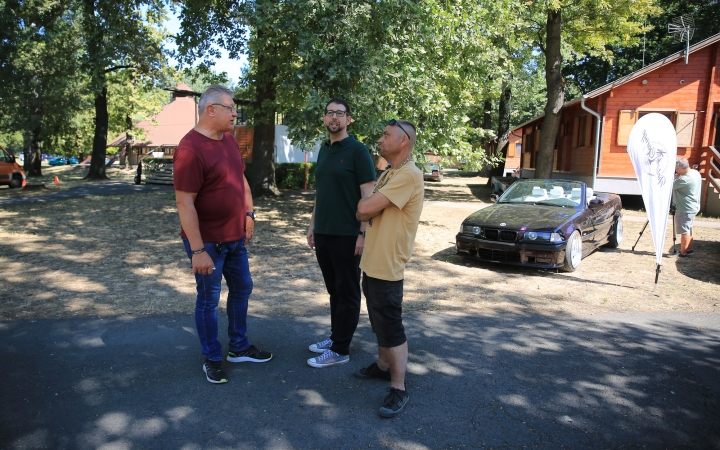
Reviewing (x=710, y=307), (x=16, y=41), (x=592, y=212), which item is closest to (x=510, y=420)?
(x=710, y=307)

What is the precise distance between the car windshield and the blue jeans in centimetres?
632

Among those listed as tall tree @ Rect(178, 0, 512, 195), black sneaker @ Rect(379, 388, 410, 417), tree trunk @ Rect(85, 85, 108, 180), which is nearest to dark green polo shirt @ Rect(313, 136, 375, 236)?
black sneaker @ Rect(379, 388, 410, 417)

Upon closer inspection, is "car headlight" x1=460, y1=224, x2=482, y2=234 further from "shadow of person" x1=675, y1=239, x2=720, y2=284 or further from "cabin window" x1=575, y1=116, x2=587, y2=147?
"cabin window" x1=575, y1=116, x2=587, y2=147

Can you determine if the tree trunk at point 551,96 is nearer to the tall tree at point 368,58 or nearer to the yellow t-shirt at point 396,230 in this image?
the tall tree at point 368,58

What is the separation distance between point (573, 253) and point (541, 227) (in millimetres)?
701

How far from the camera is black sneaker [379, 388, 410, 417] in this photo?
3.18 m

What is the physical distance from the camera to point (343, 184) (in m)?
3.88

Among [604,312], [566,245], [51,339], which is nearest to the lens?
[51,339]

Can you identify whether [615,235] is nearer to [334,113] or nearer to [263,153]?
[334,113]

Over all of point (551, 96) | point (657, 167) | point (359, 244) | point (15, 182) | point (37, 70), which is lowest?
point (15, 182)

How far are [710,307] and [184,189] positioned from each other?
5.99m

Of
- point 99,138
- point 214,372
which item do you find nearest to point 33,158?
point 99,138

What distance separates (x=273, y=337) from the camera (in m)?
4.57

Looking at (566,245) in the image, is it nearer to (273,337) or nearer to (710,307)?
(710,307)
